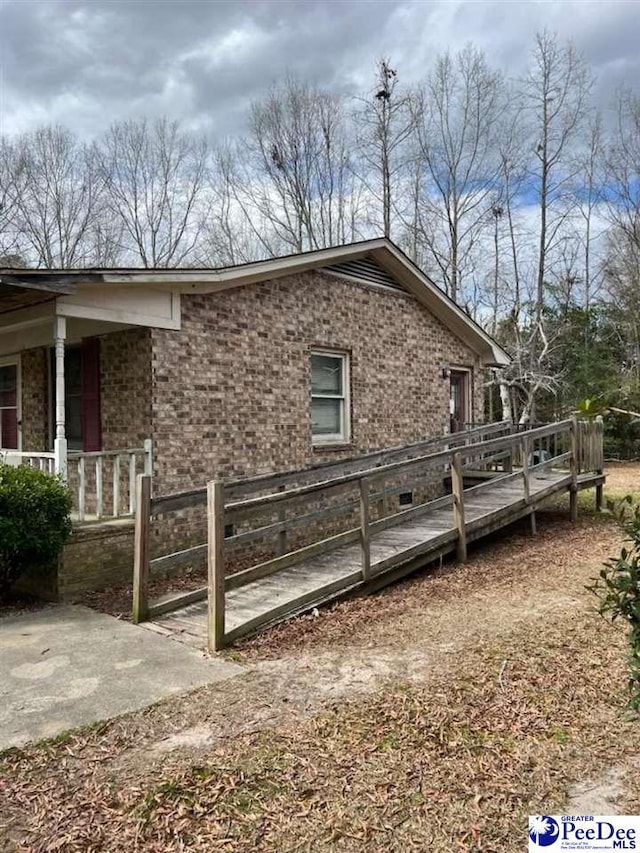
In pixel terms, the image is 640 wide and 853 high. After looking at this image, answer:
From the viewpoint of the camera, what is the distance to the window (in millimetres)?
10172

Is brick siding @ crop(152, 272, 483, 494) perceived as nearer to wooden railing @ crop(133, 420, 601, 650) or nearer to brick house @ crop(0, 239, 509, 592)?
brick house @ crop(0, 239, 509, 592)

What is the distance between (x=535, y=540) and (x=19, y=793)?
331 inches

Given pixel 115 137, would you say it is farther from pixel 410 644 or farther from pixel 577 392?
pixel 410 644

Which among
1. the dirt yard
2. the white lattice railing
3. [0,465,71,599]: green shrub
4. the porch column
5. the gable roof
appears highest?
the gable roof

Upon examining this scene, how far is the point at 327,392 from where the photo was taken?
409 inches

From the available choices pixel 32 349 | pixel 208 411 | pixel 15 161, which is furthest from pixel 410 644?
pixel 15 161

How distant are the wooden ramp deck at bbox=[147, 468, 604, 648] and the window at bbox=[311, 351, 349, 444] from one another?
2008mm

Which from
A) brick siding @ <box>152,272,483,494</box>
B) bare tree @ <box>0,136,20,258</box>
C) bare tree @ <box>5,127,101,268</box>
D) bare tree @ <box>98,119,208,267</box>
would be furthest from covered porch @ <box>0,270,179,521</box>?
bare tree @ <box>98,119,208,267</box>

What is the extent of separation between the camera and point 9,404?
33.5 feet

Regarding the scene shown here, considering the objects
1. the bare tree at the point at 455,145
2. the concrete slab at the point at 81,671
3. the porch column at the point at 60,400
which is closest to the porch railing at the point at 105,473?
the porch column at the point at 60,400

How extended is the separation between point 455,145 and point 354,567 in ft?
70.3

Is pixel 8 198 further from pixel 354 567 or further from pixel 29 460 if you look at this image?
pixel 354 567

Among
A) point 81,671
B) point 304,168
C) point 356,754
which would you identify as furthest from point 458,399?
point 304,168

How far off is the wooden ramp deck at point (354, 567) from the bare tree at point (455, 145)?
16022mm
